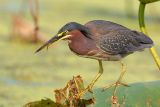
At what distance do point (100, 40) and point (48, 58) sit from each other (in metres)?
2.58

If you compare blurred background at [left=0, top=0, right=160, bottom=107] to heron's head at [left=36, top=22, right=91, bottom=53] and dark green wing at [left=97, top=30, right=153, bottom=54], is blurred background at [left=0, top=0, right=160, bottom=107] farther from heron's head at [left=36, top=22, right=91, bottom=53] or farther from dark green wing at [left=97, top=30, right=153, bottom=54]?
heron's head at [left=36, top=22, right=91, bottom=53]

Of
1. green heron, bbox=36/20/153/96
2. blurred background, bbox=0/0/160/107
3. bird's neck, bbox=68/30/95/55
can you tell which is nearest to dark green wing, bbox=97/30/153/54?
green heron, bbox=36/20/153/96

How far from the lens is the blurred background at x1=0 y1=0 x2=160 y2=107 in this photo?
4.14m

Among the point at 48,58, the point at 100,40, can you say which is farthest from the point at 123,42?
the point at 48,58

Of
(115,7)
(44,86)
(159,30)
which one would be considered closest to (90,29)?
(44,86)

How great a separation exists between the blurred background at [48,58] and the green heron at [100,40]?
1.39m

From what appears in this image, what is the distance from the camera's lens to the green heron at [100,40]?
217 cm

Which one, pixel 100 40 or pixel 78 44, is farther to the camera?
pixel 100 40

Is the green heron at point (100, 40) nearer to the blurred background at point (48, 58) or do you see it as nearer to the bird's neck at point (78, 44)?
the bird's neck at point (78, 44)

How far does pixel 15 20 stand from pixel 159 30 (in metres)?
1.39

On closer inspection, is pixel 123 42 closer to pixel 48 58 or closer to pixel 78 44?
pixel 78 44

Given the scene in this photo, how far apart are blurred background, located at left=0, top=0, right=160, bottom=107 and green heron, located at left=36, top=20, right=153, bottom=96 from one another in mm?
1393

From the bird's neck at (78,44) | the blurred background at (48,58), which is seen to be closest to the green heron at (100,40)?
the bird's neck at (78,44)

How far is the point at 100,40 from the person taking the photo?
7.53 ft
